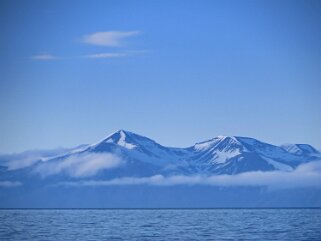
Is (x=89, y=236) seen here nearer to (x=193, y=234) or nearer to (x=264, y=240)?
(x=193, y=234)

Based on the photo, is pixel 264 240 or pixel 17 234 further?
pixel 17 234

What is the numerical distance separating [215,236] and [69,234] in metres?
23.6

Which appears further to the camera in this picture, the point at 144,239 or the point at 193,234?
the point at 193,234

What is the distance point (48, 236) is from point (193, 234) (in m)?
23.4

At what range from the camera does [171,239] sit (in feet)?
344

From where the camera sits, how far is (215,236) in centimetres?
11150

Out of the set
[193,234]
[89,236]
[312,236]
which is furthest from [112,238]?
[312,236]

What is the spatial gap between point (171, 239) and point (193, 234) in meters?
12.2

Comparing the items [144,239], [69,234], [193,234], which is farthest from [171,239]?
[69,234]

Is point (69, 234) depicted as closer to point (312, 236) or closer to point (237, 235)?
point (237, 235)

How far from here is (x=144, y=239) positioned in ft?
348

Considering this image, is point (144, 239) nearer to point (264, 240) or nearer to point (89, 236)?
point (89, 236)

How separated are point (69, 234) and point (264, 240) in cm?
3218

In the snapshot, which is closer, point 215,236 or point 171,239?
point 171,239
